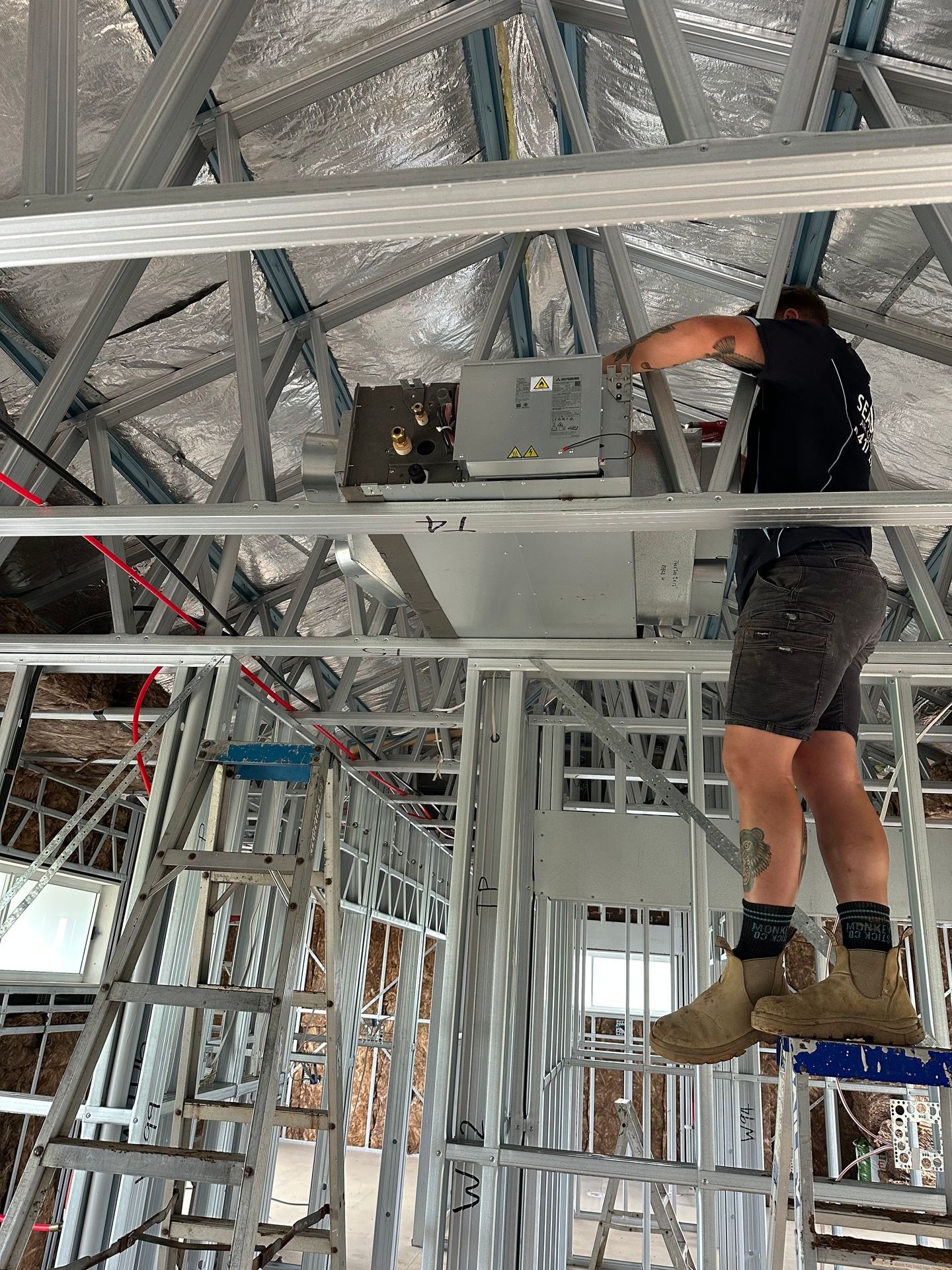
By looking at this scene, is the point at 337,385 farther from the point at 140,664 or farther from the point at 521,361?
the point at 521,361

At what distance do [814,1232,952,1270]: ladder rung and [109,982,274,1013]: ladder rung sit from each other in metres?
1.50

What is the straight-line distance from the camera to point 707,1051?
180 cm

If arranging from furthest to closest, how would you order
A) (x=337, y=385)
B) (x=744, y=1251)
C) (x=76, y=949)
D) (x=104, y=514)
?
(x=76, y=949) → (x=744, y=1251) → (x=337, y=385) → (x=104, y=514)

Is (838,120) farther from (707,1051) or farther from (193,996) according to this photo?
(193,996)

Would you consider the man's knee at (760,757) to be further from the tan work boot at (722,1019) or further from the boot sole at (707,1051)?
the boot sole at (707,1051)

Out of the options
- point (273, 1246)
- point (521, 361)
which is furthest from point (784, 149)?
point (273, 1246)

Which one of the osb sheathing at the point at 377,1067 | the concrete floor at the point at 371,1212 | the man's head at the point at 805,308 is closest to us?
the man's head at the point at 805,308

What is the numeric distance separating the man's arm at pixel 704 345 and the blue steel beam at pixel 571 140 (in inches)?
60.8

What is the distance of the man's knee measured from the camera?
187 centimetres

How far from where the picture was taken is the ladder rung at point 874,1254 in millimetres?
1579

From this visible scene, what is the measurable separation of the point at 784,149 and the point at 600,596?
6.82 ft

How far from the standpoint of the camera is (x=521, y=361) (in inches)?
97.0

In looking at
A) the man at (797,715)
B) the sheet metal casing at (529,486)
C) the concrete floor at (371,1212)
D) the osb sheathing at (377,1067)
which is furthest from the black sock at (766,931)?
the osb sheathing at (377,1067)

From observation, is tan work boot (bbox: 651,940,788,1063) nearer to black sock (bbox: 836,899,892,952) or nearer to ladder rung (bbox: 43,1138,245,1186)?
black sock (bbox: 836,899,892,952)
